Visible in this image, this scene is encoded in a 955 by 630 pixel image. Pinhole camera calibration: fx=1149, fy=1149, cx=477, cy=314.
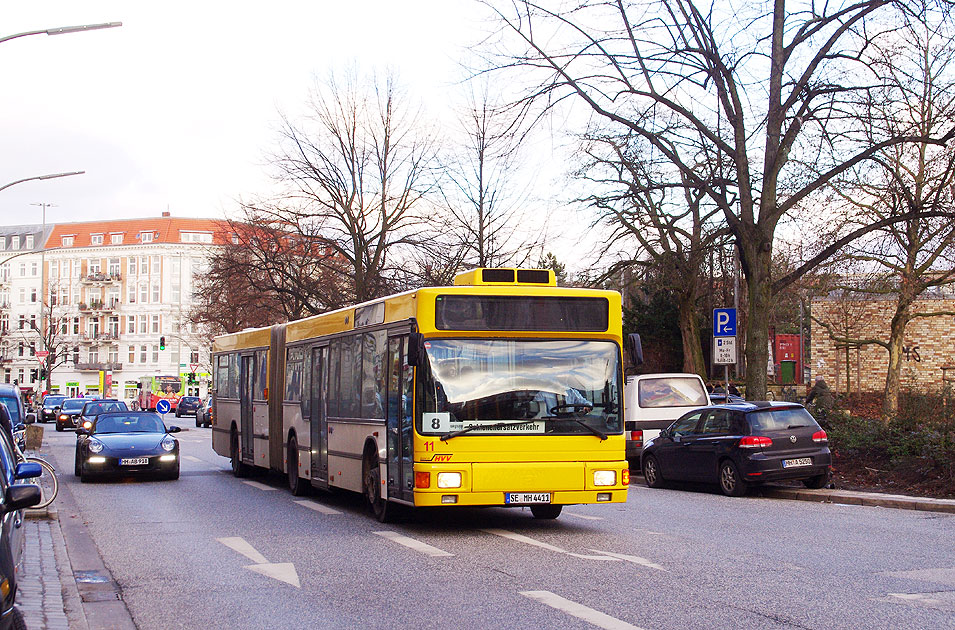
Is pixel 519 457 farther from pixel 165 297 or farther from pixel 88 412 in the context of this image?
pixel 165 297

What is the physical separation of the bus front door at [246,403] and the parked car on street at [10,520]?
41.9 ft

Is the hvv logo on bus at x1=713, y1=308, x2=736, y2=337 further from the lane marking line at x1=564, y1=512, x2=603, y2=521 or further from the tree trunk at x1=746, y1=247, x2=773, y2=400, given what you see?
the lane marking line at x1=564, y1=512, x2=603, y2=521

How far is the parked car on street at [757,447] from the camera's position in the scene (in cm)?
1806

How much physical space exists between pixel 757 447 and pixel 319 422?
6862mm

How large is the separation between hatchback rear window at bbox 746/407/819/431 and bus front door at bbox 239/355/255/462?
9.80 meters

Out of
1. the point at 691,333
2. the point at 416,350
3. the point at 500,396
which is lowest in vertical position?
the point at 500,396

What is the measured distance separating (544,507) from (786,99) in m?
11.0

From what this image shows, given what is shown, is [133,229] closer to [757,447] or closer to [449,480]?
[757,447]

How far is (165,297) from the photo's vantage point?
403 feet

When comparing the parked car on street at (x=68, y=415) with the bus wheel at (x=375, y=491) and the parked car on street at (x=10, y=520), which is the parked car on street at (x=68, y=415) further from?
the parked car on street at (x=10, y=520)

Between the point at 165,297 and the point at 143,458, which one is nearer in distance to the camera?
the point at 143,458

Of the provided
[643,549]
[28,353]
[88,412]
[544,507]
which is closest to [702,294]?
[88,412]

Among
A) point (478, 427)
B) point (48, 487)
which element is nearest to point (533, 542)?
point (478, 427)

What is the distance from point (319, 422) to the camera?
17.4m
